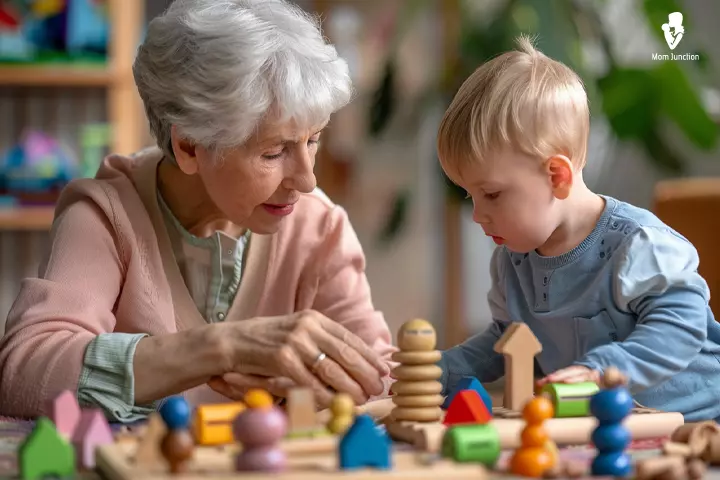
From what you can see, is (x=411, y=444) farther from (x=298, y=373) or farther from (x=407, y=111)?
(x=407, y=111)

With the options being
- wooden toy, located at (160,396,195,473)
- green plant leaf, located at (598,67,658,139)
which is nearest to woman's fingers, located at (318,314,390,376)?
wooden toy, located at (160,396,195,473)

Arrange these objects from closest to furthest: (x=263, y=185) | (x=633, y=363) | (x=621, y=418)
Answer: (x=621, y=418)
(x=633, y=363)
(x=263, y=185)

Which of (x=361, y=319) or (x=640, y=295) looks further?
(x=361, y=319)

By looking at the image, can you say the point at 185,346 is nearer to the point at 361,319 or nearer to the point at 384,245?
the point at 361,319

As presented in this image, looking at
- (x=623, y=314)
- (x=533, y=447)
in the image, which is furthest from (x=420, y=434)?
(x=623, y=314)

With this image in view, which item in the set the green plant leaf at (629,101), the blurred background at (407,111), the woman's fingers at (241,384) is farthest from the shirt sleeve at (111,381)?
the green plant leaf at (629,101)

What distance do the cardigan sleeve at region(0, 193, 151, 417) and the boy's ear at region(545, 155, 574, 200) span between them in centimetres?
67

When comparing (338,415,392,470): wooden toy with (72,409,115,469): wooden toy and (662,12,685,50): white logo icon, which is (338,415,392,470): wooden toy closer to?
(72,409,115,469): wooden toy

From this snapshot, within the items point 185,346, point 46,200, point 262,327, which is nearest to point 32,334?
point 185,346

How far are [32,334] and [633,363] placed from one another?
34.0 inches

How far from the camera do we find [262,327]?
1.42m

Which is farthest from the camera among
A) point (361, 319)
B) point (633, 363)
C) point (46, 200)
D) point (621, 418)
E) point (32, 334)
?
point (46, 200)

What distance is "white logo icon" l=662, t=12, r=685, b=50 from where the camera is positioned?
13.3ft

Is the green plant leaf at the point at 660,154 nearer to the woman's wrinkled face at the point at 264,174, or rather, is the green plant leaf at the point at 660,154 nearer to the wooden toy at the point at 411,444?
the woman's wrinkled face at the point at 264,174
